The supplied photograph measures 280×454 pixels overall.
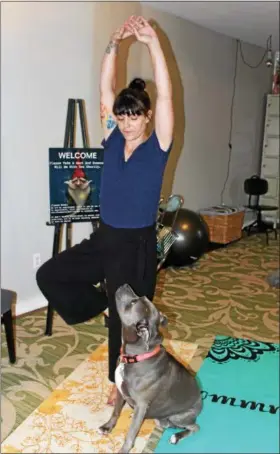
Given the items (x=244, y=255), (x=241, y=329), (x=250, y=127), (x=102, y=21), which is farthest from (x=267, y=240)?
(x=102, y=21)

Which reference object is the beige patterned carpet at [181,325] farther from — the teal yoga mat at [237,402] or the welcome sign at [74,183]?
the welcome sign at [74,183]

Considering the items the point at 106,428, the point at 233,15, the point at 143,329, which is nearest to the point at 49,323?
the point at 106,428

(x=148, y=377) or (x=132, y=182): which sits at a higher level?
(x=132, y=182)

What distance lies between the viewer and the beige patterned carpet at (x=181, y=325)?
2104 mm

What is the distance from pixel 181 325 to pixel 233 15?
259cm

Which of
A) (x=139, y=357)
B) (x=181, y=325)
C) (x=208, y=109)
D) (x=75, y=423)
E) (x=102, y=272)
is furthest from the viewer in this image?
(x=208, y=109)

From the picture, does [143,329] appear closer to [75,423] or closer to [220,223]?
[75,423]

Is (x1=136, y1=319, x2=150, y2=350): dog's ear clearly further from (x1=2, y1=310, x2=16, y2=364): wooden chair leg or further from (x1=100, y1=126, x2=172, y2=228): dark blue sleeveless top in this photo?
(x1=2, y1=310, x2=16, y2=364): wooden chair leg

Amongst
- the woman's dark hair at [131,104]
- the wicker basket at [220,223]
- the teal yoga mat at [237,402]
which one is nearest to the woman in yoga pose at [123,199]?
the woman's dark hair at [131,104]

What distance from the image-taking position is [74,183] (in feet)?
8.20

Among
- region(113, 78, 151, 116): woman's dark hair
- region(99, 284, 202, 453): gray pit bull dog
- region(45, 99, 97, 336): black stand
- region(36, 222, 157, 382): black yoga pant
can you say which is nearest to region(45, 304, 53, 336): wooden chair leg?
region(45, 99, 97, 336): black stand

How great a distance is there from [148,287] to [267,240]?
3452 millimetres

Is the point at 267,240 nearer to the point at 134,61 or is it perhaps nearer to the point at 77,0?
A: the point at 134,61

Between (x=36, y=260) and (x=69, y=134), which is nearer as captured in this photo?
(x=69, y=134)
